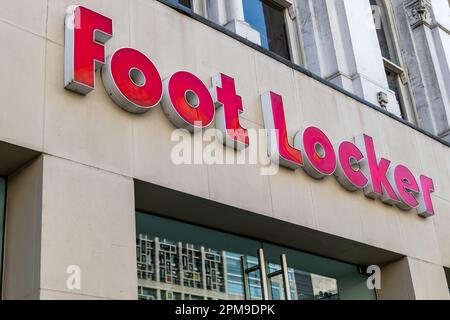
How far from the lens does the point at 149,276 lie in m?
8.39

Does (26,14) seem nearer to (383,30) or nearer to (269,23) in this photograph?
(269,23)

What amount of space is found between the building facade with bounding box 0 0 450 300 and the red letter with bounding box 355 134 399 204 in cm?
3

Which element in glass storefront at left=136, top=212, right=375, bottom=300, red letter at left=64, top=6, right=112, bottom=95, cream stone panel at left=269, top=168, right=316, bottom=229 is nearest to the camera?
red letter at left=64, top=6, right=112, bottom=95

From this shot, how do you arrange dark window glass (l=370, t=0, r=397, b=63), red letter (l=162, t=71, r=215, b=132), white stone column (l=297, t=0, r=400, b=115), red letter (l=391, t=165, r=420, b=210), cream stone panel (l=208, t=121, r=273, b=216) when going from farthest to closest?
dark window glass (l=370, t=0, r=397, b=63)
white stone column (l=297, t=0, r=400, b=115)
red letter (l=391, t=165, r=420, b=210)
cream stone panel (l=208, t=121, r=273, b=216)
red letter (l=162, t=71, r=215, b=132)

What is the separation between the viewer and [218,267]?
9.32 m

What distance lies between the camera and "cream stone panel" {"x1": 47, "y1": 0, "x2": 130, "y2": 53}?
7992 mm

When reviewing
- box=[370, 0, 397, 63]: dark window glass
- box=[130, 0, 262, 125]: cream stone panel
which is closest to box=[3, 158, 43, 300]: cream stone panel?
box=[130, 0, 262, 125]: cream stone panel

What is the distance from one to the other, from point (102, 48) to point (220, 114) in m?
1.85

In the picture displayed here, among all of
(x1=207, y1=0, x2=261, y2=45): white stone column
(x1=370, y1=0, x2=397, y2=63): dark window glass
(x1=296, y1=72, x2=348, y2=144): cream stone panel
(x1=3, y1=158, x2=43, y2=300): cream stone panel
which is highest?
(x1=370, y1=0, x2=397, y2=63): dark window glass

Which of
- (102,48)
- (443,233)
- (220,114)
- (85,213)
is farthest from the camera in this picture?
(443,233)

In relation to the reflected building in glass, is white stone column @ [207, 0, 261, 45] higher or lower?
higher

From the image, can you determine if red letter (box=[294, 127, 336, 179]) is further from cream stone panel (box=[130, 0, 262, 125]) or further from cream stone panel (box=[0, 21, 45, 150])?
cream stone panel (box=[0, 21, 45, 150])

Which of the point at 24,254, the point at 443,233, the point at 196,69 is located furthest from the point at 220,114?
the point at 443,233
